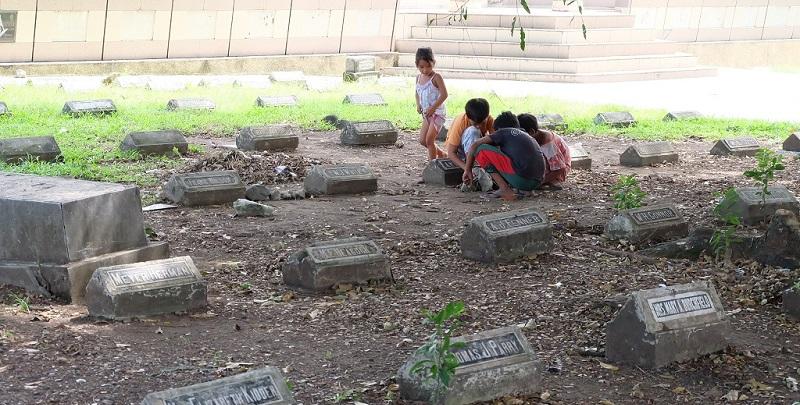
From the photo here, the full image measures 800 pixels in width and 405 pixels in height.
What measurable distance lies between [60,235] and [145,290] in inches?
24.9

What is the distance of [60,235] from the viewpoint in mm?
6180

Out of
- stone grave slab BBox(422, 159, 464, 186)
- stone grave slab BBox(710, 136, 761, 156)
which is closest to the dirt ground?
stone grave slab BBox(422, 159, 464, 186)

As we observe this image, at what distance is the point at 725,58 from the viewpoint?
25438 millimetres

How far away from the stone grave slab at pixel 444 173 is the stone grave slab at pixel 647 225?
2.49 metres

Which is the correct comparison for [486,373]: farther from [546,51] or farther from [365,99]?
[546,51]

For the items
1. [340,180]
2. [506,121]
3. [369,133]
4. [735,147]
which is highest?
[506,121]

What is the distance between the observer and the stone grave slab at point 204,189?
909 cm

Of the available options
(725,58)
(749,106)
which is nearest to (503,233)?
(749,106)

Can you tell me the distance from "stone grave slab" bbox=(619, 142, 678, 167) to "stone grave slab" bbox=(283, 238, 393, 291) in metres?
5.81

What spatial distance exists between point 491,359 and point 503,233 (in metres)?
2.45

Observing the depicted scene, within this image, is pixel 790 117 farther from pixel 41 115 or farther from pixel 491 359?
pixel 491 359

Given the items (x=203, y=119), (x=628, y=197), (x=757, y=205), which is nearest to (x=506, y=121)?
(x=628, y=197)

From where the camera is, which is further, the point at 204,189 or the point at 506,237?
the point at 204,189

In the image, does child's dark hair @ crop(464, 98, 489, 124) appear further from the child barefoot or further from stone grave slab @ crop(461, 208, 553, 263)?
stone grave slab @ crop(461, 208, 553, 263)
